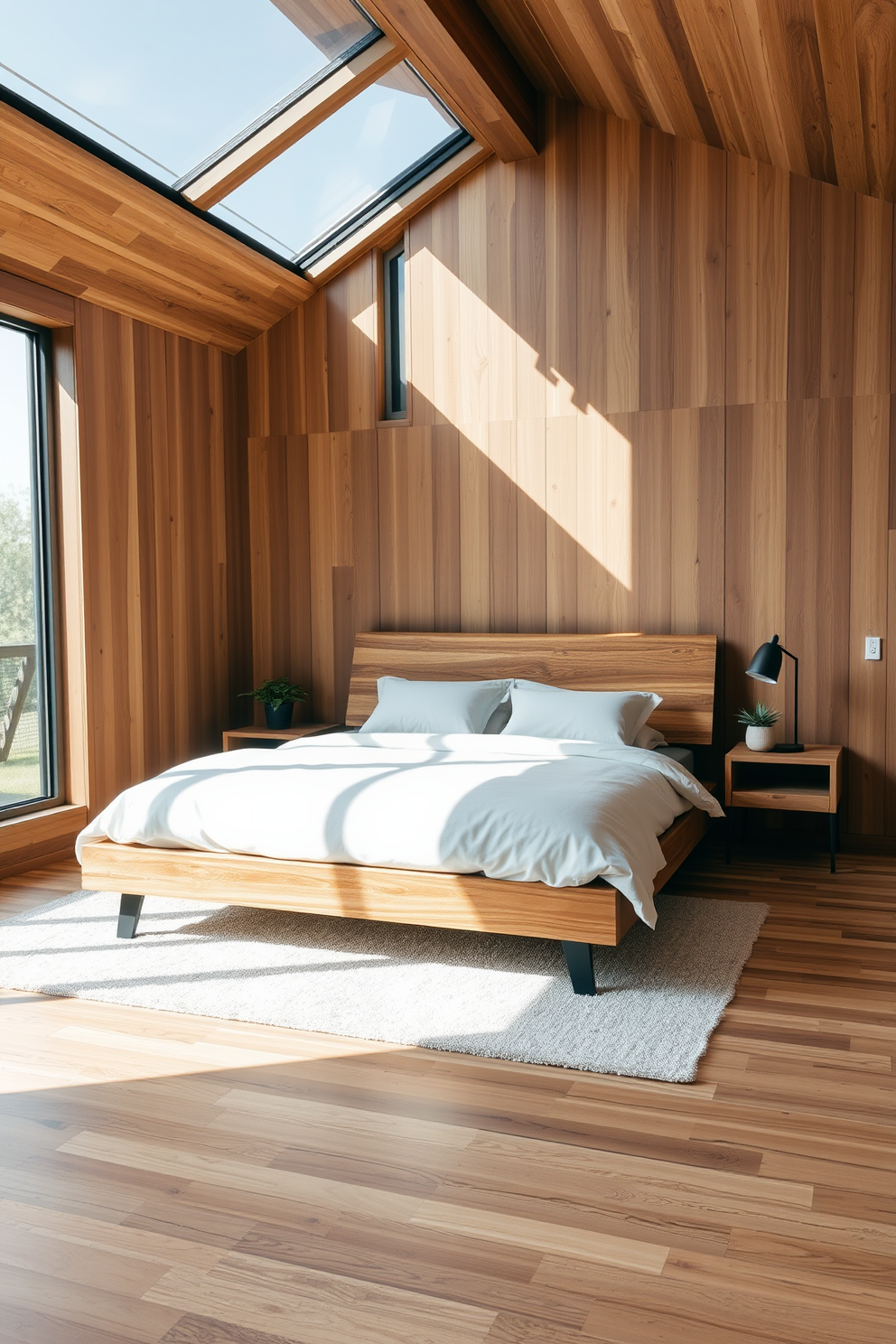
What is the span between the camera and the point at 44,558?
468 centimetres

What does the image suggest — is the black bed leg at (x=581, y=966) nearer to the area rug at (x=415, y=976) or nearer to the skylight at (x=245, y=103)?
the area rug at (x=415, y=976)

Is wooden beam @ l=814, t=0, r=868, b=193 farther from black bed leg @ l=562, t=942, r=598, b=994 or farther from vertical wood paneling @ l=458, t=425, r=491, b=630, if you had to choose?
black bed leg @ l=562, t=942, r=598, b=994

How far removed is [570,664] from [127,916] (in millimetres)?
2326

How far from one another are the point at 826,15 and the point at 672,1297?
339cm

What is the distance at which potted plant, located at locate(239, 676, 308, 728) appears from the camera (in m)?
5.40

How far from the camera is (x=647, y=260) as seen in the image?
495 centimetres

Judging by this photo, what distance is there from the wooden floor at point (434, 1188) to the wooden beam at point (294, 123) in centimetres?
329

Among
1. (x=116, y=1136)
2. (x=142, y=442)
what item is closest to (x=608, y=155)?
(x=142, y=442)

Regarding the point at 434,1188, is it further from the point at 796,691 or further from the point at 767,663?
the point at 796,691

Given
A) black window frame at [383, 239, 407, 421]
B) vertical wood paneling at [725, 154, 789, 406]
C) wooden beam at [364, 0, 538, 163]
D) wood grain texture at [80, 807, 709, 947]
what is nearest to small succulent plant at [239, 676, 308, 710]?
A: black window frame at [383, 239, 407, 421]

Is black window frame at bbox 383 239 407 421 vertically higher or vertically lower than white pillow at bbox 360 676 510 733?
higher

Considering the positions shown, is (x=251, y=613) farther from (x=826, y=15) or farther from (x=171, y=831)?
(x=826, y=15)

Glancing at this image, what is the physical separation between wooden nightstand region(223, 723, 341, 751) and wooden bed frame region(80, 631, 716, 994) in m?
0.83

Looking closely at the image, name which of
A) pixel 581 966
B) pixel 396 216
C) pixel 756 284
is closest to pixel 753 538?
pixel 756 284
